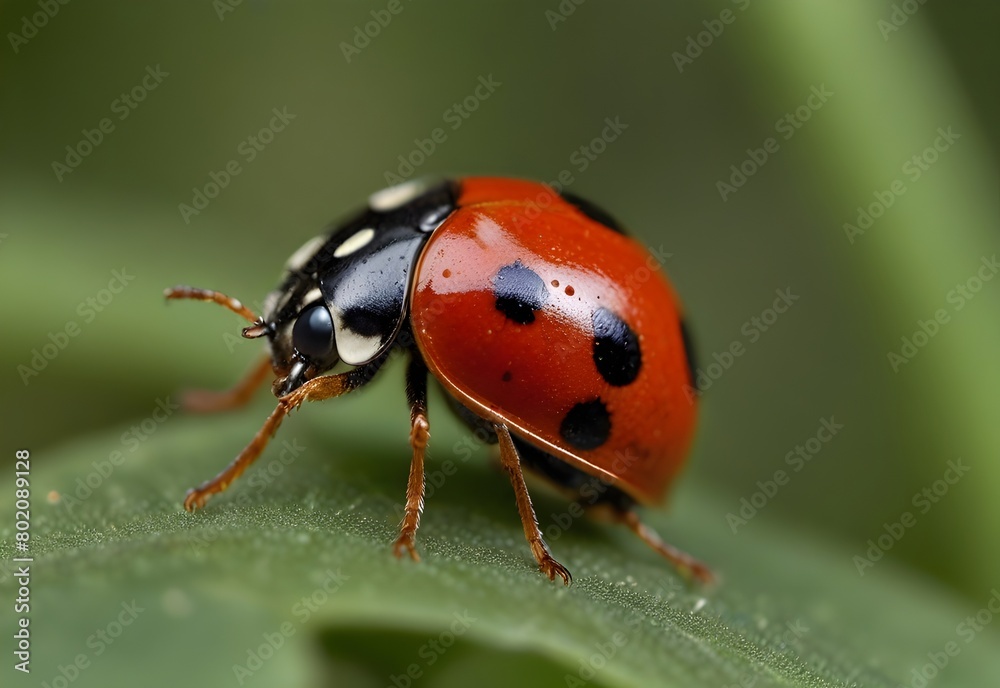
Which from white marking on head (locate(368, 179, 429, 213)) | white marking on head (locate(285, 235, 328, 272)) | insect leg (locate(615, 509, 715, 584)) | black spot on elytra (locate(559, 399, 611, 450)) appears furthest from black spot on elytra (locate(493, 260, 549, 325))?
insect leg (locate(615, 509, 715, 584))

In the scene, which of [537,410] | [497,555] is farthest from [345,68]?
[497,555]

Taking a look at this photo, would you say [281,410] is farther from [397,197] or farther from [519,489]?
[397,197]

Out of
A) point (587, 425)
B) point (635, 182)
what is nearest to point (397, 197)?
point (587, 425)

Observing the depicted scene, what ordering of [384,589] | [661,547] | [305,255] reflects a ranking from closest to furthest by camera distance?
[384,589] → [305,255] → [661,547]

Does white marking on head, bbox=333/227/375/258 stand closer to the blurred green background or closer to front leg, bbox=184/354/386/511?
front leg, bbox=184/354/386/511

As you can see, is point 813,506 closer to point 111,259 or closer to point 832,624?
point 832,624
